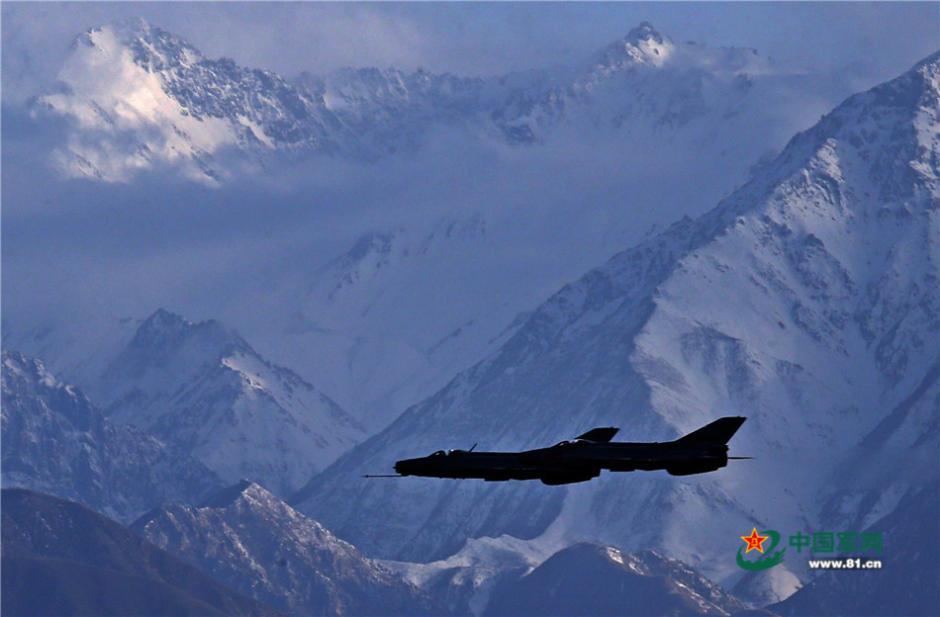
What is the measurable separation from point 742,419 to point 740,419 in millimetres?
1126

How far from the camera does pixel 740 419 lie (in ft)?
656

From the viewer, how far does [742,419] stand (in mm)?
198750
